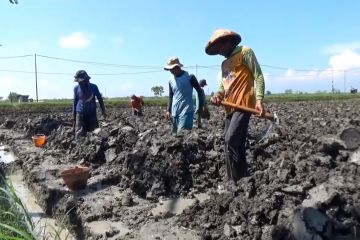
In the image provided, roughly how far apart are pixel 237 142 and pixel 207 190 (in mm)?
1029

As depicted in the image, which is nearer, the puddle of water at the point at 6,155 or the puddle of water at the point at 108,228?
the puddle of water at the point at 108,228

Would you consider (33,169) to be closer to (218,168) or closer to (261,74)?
(218,168)

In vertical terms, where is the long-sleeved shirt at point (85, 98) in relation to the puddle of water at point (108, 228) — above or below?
above

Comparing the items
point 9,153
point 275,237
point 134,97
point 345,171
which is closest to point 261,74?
point 345,171

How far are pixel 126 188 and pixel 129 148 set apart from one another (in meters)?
1.38

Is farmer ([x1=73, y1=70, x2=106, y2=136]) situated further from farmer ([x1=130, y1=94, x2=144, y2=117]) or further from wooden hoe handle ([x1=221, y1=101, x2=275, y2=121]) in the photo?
farmer ([x1=130, y1=94, x2=144, y2=117])

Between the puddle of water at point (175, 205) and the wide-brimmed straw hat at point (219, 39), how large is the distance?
161 cm

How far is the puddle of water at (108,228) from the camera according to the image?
4477mm

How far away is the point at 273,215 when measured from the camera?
12.0ft

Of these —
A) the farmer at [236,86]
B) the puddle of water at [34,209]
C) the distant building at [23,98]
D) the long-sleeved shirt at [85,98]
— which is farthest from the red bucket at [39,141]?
the distant building at [23,98]

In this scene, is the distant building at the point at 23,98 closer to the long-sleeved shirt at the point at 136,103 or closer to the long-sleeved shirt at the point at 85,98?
the long-sleeved shirt at the point at 136,103

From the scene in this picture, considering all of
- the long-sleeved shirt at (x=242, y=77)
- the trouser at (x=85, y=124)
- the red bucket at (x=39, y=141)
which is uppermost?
the long-sleeved shirt at (x=242, y=77)

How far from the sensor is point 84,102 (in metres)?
8.56

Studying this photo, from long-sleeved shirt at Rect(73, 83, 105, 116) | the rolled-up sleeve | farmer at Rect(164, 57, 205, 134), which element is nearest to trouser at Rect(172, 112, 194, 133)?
farmer at Rect(164, 57, 205, 134)
